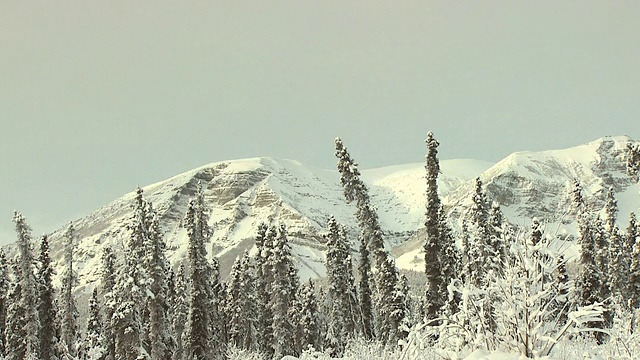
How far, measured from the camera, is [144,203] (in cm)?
3841

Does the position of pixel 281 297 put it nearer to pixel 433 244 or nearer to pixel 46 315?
pixel 433 244

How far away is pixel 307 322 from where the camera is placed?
47.6 m

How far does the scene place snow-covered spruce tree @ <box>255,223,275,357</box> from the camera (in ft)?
158

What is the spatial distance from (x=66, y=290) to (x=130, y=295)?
1535cm

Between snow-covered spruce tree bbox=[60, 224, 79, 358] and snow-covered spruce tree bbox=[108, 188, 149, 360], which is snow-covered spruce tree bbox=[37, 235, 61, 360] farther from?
snow-covered spruce tree bbox=[108, 188, 149, 360]

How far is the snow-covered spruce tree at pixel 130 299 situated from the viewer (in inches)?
1315

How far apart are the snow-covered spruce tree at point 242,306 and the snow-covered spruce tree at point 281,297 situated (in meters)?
3.61

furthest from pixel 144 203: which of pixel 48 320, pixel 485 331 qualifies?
pixel 485 331

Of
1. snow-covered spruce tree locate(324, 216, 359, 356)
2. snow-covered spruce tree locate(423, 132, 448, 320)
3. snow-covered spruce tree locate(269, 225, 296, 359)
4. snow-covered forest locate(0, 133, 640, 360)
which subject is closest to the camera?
snow-covered forest locate(0, 133, 640, 360)

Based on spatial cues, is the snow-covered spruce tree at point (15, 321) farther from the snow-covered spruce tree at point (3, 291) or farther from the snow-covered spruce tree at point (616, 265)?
the snow-covered spruce tree at point (616, 265)

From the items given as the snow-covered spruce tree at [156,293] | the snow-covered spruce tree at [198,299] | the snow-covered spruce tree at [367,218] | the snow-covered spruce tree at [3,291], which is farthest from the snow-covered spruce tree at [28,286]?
the snow-covered spruce tree at [367,218]

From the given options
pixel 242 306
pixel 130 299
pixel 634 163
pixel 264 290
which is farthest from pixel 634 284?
pixel 130 299

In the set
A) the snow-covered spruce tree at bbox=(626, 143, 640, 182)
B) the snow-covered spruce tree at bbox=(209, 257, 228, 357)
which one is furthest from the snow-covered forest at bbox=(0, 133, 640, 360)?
the snow-covered spruce tree at bbox=(209, 257, 228, 357)

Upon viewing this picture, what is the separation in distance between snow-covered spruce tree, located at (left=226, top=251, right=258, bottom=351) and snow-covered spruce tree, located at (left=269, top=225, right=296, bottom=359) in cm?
361
